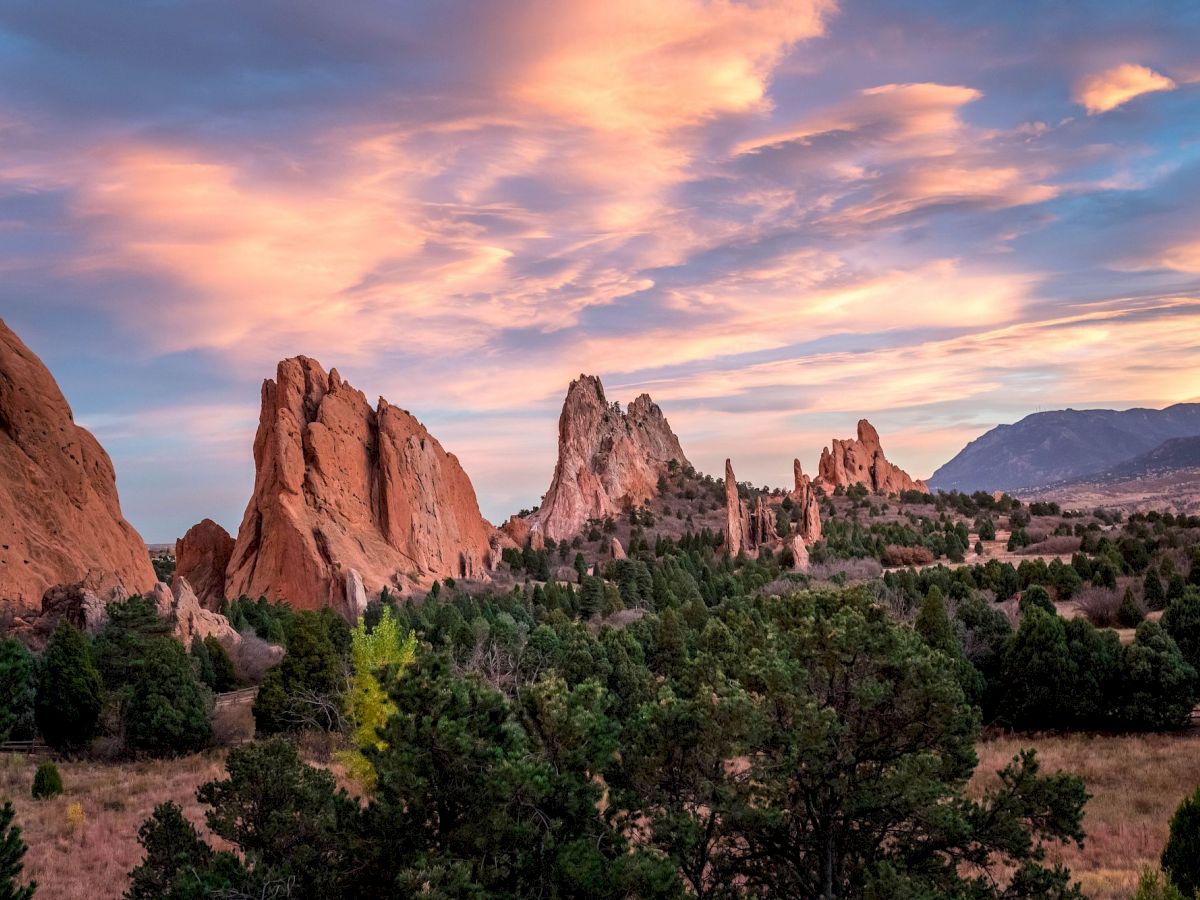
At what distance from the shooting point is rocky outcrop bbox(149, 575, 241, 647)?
48.3 m

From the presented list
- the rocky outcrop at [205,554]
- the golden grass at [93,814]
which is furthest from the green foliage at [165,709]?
the rocky outcrop at [205,554]

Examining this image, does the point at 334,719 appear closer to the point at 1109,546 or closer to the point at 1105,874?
the point at 1105,874

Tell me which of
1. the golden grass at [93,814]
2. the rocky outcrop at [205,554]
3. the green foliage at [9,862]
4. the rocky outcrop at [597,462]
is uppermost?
the rocky outcrop at [597,462]

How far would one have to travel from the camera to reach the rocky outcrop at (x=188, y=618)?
4831cm

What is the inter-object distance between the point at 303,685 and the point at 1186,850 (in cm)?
3226

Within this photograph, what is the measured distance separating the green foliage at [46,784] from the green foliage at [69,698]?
24.5 feet

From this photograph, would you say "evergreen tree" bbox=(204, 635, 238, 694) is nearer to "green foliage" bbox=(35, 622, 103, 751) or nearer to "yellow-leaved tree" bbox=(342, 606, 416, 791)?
"green foliage" bbox=(35, 622, 103, 751)

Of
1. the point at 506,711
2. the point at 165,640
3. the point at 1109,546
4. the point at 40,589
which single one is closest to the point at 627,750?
the point at 506,711

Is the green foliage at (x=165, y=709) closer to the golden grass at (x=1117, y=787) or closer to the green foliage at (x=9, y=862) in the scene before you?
the green foliage at (x=9, y=862)

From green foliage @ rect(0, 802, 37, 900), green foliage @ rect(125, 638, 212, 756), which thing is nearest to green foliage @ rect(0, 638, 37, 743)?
green foliage @ rect(125, 638, 212, 756)

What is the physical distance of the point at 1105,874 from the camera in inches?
789

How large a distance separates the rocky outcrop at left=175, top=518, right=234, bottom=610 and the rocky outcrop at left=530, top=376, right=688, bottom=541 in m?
55.2

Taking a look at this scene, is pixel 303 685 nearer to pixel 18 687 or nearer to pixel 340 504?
pixel 18 687

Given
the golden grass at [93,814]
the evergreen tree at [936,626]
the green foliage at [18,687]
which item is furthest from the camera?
the evergreen tree at [936,626]
